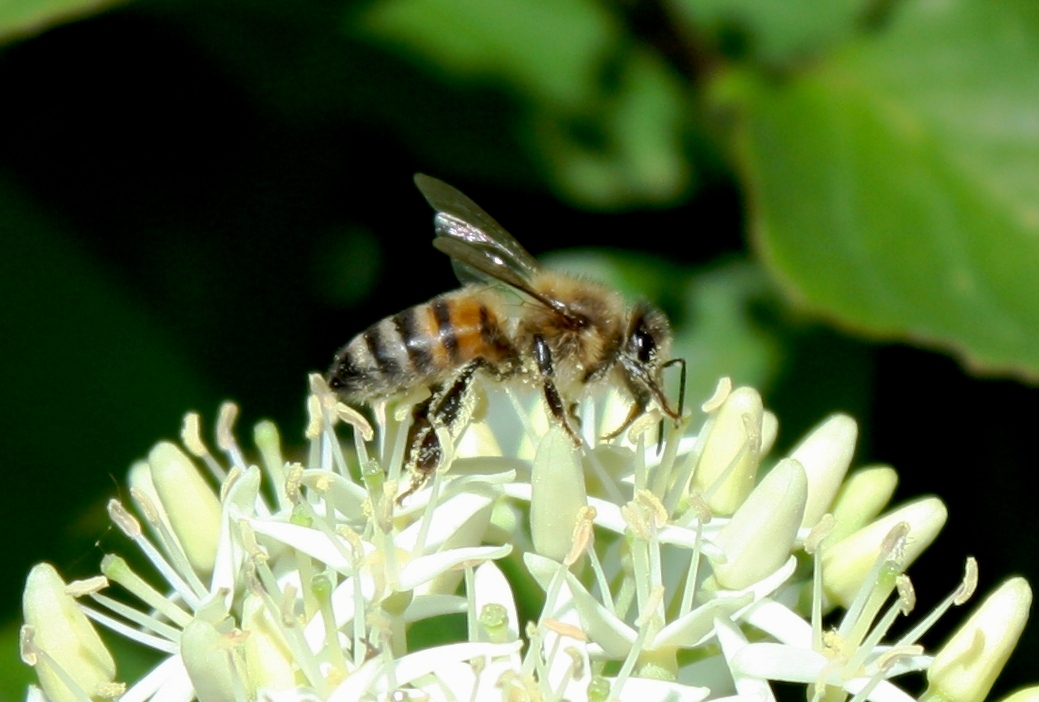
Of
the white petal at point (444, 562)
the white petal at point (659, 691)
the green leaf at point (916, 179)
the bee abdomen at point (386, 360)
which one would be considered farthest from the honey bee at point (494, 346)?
the green leaf at point (916, 179)

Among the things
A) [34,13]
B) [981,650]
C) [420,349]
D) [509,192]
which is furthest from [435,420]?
[509,192]

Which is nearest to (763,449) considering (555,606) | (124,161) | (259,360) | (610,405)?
(610,405)

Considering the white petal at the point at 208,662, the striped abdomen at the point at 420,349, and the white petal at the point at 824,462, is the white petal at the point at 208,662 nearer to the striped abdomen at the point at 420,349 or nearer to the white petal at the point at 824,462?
the striped abdomen at the point at 420,349

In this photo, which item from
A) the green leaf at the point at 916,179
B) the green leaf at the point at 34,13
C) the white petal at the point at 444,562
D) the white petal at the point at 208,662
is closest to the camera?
the white petal at the point at 208,662

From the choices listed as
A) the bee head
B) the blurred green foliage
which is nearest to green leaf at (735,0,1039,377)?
the blurred green foliage

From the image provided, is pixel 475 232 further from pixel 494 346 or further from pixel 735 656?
pixel 735 656

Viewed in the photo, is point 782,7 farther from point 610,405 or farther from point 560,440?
point 560,440
